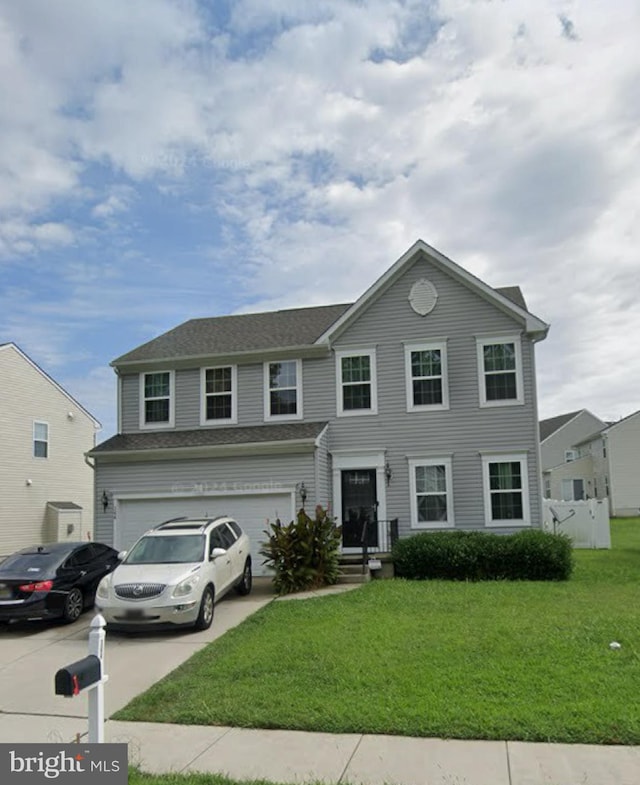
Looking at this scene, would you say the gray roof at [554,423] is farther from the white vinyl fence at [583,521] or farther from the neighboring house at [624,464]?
the white vinyl fence at [583,521]

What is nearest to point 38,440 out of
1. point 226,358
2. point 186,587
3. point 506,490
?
point 226,358

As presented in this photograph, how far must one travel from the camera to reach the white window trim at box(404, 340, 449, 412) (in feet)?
60.0

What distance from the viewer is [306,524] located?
15.0 meters

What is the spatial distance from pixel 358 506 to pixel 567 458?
127 feet

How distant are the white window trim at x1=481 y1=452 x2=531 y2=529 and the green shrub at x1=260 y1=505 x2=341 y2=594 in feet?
14.6

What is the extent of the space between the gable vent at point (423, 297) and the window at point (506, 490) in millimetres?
4138

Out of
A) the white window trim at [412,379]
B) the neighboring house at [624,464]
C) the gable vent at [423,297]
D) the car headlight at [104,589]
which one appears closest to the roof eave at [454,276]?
the gable vent at [423,297]

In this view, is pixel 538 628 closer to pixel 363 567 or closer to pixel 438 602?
pixel 438 602

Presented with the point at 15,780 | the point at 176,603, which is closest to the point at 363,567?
the point at 176,603

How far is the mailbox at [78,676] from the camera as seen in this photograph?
4.52 meters

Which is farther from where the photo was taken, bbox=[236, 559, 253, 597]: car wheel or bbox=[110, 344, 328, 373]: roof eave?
bbox=[110, 344, 328, 373]: roof eave

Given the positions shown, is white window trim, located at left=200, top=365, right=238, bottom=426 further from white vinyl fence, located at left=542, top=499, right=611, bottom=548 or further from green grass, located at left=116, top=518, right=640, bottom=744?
white vinyl fence, located at left=542, top=499, right=611, bottom=548

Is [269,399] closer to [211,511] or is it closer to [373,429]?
[373,429]

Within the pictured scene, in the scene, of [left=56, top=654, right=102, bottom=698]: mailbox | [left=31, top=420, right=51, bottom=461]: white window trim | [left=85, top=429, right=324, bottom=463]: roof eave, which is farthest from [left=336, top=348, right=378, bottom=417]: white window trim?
[left=31, top=420, right=51, bottom=461]: white window trim
